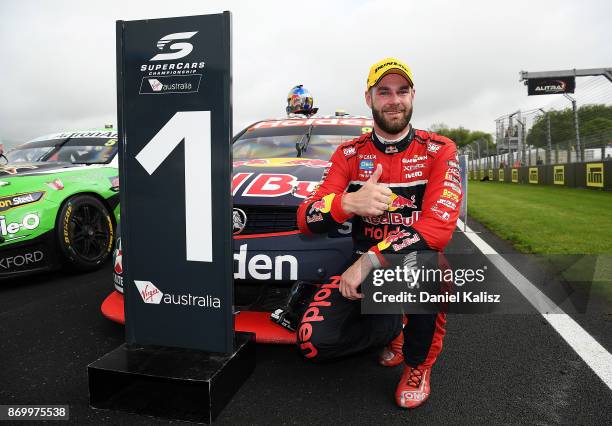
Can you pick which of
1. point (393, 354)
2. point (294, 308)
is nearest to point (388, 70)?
point (294, 308)

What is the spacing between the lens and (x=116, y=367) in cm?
192

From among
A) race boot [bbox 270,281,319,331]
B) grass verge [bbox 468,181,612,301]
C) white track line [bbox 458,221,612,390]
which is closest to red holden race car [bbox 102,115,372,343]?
race boot [bbox 270,281,319,331]

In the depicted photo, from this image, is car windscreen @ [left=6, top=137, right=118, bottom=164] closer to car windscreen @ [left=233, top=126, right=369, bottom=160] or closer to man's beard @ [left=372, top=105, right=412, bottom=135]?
car windscreen @ [left=233, top=126, right=369, bottom=160]

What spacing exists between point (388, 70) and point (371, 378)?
1.54m

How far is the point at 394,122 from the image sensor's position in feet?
7.48

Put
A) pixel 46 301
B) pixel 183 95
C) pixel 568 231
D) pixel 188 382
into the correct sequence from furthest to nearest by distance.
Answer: pixel 568 231 < pixel 46 301 < pixel 183 95 < pixel 188 382

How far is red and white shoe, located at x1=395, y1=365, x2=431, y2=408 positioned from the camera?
6.54 ft

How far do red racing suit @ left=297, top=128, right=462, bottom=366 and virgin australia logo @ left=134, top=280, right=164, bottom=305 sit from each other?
0.67 metres

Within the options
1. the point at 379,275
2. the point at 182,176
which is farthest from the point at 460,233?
the point at 182,176

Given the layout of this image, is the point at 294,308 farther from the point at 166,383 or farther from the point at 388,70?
the point at 388,70

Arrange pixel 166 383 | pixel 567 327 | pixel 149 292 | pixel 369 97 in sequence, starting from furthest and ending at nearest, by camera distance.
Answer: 1. pixel 567 327
2. pixel 369 97
3. pixel 149 292
4. pixel 166 383

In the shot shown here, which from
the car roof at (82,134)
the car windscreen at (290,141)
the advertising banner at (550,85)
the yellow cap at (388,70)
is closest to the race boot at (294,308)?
the yellow cap at (388,70)

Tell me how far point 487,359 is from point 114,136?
183 inches

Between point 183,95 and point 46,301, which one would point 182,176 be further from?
point 46,301
